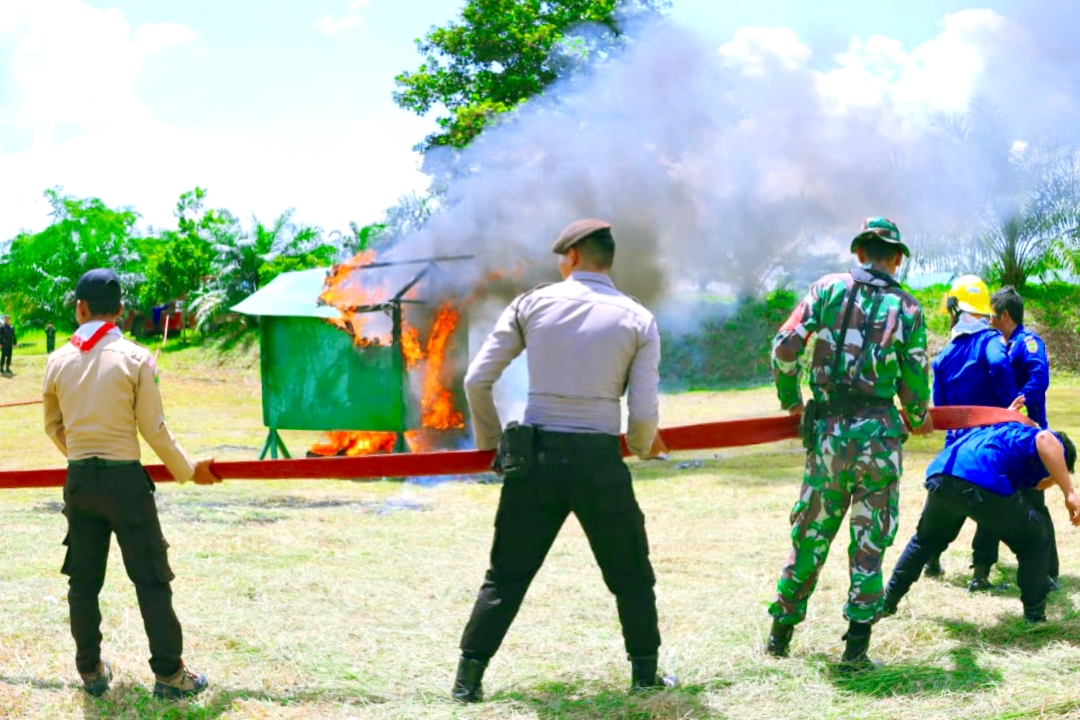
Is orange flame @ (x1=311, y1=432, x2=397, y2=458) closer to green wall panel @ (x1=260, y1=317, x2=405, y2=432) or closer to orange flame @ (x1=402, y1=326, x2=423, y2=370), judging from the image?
green wall panel @ (x1=260, y1=317, x2=405, y2=432)

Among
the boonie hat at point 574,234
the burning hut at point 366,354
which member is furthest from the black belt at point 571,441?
the burning hut at point 366,354

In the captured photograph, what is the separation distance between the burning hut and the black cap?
629cm

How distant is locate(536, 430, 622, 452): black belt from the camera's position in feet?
12.5

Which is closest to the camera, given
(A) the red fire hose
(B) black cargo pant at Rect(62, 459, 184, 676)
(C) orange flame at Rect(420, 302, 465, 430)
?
(B) black cargo pant at Rect(62, 459, 184, 676)

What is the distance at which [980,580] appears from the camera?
228 inches

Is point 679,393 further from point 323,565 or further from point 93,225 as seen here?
point 93,225

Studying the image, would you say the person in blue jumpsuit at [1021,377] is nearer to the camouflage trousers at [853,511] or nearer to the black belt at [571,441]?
the camouflage trousers at [853,511]

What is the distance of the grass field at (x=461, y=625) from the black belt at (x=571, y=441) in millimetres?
982

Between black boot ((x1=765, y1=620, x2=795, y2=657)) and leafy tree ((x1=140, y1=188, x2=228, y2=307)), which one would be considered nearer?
black boot ((x1=765, y1=620, x2=795, y2=657))

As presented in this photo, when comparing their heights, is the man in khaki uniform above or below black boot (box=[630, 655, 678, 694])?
above

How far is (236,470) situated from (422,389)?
22.2ft

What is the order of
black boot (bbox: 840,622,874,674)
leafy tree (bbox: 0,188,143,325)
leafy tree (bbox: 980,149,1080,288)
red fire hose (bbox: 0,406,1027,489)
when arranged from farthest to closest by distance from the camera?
1. leafy tree (bbox: 0,188,143,325)
2. leafy tree (bbox: 980,149,1080,288)
3. black boot (bbox: 840,622,874,674)
4. red fire hose (bbox: 0,406,1027,489)

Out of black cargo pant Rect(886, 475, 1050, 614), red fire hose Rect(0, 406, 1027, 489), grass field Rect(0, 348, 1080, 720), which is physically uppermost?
red fire hose Rect(0, 406, 1027, 489)

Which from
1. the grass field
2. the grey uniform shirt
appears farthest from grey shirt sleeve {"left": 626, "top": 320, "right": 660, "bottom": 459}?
the grass field
